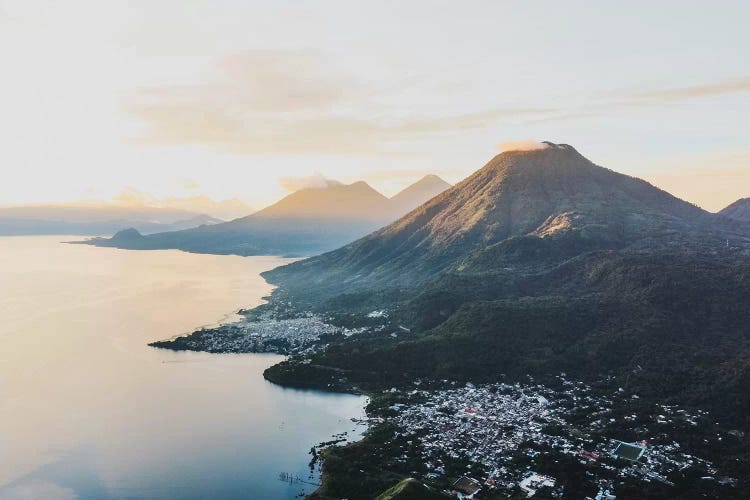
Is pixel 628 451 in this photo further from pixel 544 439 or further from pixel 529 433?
pixel 529 433

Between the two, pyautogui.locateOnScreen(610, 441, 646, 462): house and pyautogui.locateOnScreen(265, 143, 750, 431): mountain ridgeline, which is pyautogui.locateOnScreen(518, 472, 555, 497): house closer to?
pyautogui.locateOnScreen(610, 441, 646, 462): house

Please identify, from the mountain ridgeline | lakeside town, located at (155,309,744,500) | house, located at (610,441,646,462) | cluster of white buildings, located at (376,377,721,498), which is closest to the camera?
lakeside town, located at (155,309,744,500)

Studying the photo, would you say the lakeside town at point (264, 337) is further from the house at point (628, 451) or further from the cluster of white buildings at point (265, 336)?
the house at point (628, 451)

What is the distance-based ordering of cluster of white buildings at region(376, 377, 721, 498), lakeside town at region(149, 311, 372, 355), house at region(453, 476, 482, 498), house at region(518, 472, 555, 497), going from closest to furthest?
house at region(453, 476, 482, 498), house at region(518, 472, 555, 497), cluster of white buildings at region(376, 377, 721, 498), lakeside town at region(149, 311, 372, 355)

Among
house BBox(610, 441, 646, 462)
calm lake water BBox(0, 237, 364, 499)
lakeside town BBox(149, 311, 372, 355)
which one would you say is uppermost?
lakeside town BBox(149, 311, 372, 355)

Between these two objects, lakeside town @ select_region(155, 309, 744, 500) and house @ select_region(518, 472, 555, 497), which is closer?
house @ select_region(518, 472, 555, 497)

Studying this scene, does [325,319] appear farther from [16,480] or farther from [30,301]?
[30,301]

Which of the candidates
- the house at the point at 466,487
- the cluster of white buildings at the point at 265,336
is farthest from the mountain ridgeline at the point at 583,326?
the house at the point at 466,487

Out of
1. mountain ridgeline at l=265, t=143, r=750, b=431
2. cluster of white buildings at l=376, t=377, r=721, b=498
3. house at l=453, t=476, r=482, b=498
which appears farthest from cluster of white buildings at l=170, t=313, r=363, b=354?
house at l=453, t=476, r=482, b=498

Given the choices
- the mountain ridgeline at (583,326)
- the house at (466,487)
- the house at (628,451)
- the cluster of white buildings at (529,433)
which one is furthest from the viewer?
the mountain ridgeline at (583,326)

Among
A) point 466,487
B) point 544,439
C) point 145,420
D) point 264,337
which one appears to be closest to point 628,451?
point 544,439

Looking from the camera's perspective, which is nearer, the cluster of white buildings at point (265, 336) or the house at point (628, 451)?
the house at point (628, 451)
